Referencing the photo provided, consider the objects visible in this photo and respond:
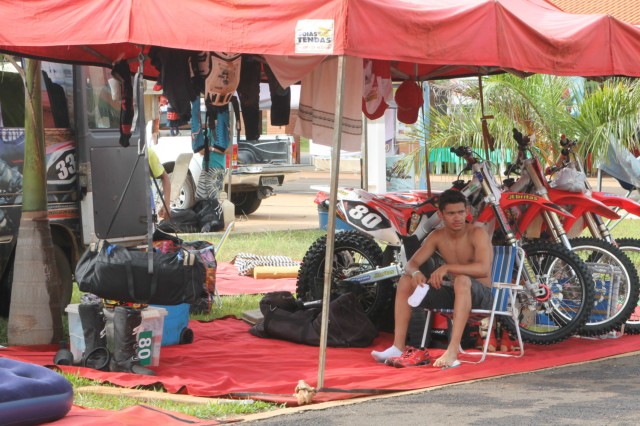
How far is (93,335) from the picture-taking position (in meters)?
7.30

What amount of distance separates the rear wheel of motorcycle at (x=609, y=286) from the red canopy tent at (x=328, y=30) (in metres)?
1.64

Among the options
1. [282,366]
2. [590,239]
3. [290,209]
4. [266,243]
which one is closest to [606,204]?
[590,239]

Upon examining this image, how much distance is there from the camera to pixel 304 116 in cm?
920

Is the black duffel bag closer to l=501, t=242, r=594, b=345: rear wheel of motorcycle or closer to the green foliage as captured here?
l=501, t=242, r=594, b=345: rear wheel of motorcycle

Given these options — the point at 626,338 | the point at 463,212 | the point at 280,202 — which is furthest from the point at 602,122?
the point at 280,202

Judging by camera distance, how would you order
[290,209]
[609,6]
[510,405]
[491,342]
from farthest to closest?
1. [609,6]
2. [290,209]
3. [491,342]
4. [510,405]

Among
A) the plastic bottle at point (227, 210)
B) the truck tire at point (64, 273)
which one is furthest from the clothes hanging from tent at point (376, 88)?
the plastic bottle at point (227, 210)

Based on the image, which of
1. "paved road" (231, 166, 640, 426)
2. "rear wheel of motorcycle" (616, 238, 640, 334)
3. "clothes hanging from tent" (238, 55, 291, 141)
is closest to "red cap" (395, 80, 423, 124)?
"clothes hanging from tent" (238, 55, 291, 141)

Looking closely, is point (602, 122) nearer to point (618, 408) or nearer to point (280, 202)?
point (618, 408)

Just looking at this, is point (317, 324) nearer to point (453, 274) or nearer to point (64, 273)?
point (453, 274)

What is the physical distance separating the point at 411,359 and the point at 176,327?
1808mm

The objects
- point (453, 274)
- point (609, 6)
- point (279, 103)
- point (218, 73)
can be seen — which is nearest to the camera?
point (453, 274)

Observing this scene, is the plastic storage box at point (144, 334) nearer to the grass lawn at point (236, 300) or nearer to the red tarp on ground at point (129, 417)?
the grass lawn at point (236, 300)

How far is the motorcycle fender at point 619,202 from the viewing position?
883 centimetres
